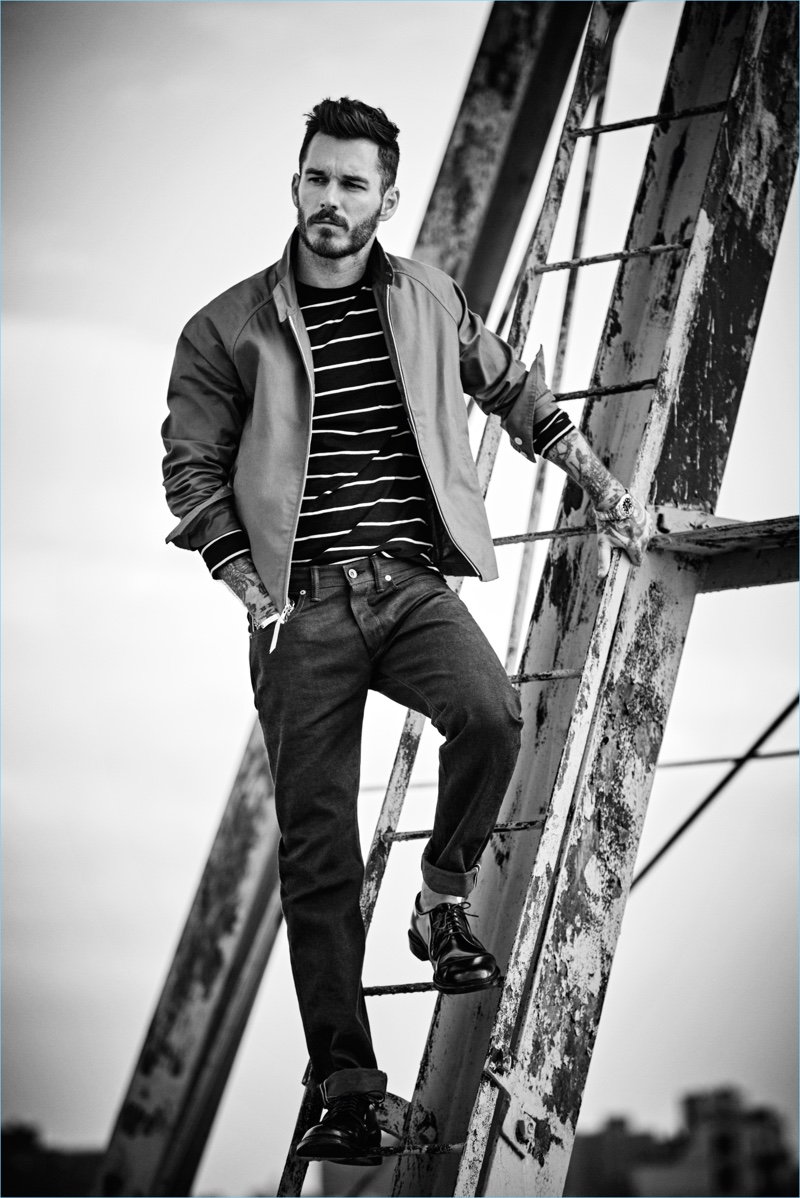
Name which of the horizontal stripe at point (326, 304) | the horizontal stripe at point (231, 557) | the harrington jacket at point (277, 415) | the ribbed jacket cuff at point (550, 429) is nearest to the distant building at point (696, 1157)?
the ribbed jacket cuff at point (550, 429)

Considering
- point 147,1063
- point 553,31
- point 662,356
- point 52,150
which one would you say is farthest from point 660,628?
point 52,150

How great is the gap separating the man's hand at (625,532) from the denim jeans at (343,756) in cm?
64

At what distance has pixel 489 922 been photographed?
387cm

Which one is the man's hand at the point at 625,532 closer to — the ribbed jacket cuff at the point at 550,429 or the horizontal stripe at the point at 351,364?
the ribbed jacket cuff at the point at 550,429

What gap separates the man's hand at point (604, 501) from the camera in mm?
3615

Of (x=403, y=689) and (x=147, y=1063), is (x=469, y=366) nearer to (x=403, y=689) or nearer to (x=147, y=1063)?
(x=403, y=689)

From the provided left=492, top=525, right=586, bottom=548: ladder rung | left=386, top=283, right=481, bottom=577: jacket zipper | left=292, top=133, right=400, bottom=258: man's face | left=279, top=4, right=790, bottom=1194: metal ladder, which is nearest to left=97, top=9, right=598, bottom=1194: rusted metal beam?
left=279, top=4, right=790, bottom=1194: metal ladder

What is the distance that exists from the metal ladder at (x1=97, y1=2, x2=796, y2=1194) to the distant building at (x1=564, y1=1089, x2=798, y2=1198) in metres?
3.86

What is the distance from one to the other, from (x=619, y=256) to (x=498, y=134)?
89.9 inches

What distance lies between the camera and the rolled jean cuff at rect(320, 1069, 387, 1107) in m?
3.18

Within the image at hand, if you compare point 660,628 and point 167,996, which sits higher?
point 660,628

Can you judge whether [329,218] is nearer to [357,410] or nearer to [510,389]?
[357,410]

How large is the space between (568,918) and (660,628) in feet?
3.00

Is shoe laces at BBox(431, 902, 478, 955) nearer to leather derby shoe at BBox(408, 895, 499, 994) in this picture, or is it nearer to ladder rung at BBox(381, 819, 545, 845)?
leather derby shoe at BBox(408, 895, 499, 994)
